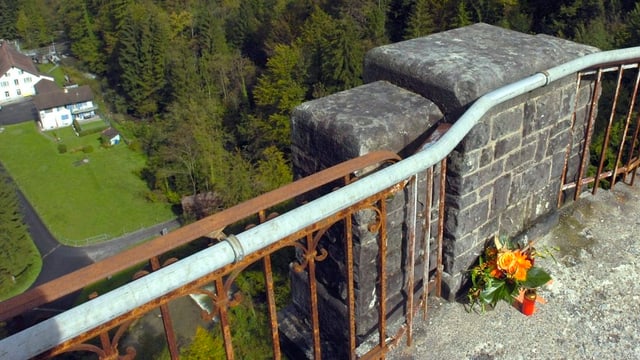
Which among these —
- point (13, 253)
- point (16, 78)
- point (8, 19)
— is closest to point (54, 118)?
point (16, 78)

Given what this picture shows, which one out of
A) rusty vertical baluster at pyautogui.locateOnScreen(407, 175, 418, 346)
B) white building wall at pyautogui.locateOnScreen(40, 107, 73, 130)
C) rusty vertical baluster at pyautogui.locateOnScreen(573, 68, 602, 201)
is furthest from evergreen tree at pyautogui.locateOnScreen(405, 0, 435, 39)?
rusty vertical baluster at pyautogui.locateOnScreen(407, 175, 418, 346)

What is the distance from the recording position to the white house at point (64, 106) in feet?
138

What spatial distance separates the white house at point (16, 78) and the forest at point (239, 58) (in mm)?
4851

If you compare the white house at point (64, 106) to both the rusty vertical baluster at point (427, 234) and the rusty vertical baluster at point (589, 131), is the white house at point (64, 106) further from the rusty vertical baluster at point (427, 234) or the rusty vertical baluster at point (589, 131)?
the rusty vertical baluster at point (427, 234)

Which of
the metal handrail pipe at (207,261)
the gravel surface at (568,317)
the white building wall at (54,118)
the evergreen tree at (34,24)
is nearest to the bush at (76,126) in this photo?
the white building wall at (54,118)

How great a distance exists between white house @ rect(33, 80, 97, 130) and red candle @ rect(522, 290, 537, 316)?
44.7m

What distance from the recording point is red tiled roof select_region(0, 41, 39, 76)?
1896 inches

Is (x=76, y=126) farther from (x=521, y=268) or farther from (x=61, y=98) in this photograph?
(x=521, y=268)

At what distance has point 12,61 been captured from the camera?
48.8 metres

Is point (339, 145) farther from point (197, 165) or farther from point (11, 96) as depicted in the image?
point (11, 96)

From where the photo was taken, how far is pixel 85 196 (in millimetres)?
32031

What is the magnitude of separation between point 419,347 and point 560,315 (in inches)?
35.8

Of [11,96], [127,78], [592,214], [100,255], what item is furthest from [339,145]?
[11,96]

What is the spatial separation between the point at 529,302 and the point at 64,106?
4486 cm
